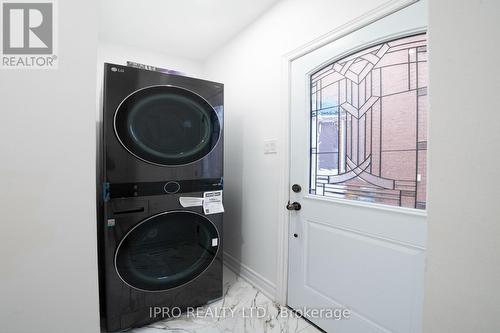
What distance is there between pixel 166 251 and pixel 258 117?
50.5 inches

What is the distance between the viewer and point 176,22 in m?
2.03

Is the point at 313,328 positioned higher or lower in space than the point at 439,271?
lower

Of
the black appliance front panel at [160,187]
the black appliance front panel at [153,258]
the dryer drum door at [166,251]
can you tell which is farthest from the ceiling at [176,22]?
the dryer drum door at [166,251]

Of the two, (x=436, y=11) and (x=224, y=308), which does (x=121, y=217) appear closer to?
(x=224, y=308)

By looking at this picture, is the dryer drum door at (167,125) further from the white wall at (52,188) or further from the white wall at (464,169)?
the white wall at (464,169)

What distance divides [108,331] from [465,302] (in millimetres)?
1749

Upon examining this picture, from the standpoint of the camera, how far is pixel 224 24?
207cm

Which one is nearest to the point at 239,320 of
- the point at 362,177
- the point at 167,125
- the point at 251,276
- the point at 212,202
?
the point at 251,276

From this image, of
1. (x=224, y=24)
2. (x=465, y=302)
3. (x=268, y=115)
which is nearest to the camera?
(x=465, y=302)

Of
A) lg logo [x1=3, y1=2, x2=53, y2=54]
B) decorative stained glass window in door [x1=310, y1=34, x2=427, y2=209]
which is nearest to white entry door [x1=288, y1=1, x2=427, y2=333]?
decorative stained glass window in door [x1=310, y1=34, x2=427, y2=209]

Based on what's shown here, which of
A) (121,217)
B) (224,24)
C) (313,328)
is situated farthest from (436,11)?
(224,24)

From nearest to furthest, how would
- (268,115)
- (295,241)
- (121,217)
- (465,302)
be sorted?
(465,302) → (121,217) → (295,241) → (268,115)

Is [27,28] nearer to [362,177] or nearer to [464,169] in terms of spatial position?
[464,169]

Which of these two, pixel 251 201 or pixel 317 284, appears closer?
pixel 317 284
